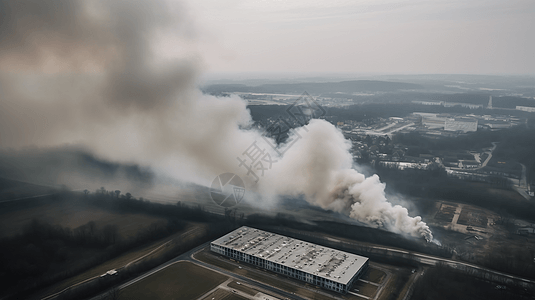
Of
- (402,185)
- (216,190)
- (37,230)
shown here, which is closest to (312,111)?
(402,185)

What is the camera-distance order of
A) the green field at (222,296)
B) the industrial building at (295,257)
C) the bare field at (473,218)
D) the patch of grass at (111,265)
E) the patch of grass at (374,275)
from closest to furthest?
the green field at (222,296), the patch of grass at (111,265), the industrial building at (295,257), the patch of grass at (374,275), the bare field at (473,218)

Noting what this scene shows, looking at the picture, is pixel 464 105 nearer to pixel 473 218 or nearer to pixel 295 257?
pixel 473 218

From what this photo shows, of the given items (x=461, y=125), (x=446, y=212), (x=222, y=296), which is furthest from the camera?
(x=461, y=125)

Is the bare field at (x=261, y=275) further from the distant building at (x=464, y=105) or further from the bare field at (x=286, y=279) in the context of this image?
the distant building at (x=464, y=105)

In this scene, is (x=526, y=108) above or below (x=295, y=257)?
above

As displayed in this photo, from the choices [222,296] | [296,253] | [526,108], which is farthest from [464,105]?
[222,296]

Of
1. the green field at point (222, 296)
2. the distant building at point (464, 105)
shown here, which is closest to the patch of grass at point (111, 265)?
the green field at point (222, 296)

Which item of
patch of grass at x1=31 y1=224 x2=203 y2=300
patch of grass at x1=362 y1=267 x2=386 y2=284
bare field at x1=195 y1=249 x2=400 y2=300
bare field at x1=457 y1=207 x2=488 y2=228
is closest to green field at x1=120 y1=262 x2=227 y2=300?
bare field at x1=195 y1=249 x2=400 y2=300

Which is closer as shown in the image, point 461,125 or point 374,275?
point 374,275
